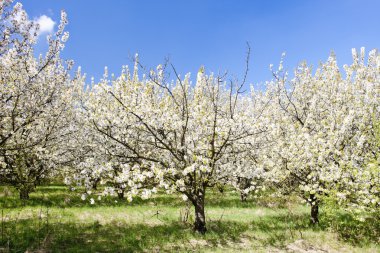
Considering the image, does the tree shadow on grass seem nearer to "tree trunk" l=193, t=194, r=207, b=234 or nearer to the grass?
the grass

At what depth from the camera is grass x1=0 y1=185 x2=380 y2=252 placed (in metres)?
12.1

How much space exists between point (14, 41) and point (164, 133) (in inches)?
254

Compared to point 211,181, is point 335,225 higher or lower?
lower

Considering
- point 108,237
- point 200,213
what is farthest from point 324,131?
point 108,237

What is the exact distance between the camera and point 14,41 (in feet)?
37.7

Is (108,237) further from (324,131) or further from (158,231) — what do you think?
(324,131)

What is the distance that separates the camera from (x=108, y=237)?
13141 mm

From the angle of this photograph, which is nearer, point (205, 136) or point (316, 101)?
point (205, 136)

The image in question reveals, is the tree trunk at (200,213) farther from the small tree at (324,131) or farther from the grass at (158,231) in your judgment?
the small tree at (324,131)

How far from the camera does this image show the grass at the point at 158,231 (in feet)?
39.7

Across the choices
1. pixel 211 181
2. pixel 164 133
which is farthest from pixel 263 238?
pixel 164 133

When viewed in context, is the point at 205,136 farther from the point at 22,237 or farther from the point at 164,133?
the point at 22,237

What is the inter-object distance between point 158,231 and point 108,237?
2.09m

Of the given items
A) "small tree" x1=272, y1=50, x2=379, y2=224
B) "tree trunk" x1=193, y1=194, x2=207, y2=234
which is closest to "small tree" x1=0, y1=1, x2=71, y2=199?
"tree trunk" x1=193, y1=194, x2=207, y2=234
